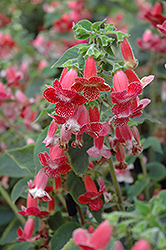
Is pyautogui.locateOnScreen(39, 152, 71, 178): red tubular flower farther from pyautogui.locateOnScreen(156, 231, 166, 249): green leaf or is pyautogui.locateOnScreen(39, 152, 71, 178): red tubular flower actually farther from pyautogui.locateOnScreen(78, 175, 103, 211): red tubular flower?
pyautogui.locateOnScreen(156, 231, 166, 249): green leaf

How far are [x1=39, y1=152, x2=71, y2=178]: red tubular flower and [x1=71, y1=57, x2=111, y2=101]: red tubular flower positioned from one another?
0.15m

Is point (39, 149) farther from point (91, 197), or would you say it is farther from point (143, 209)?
point (143, 209)

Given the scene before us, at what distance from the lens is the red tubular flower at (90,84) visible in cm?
53

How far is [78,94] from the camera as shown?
1.81 ft

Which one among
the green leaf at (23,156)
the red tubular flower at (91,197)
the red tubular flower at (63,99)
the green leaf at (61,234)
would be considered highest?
the red tubular flower at (63,99)

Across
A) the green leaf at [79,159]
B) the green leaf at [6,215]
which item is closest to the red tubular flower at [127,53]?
the green leaf at [79,159]

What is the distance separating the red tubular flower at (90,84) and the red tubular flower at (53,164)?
152mm

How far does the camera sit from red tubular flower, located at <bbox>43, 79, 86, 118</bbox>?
541 mm

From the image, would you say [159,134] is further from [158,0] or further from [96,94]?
[96,94]

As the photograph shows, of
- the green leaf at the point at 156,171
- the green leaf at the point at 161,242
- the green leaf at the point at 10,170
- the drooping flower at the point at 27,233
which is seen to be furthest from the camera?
the green leaf at the point at 156,171

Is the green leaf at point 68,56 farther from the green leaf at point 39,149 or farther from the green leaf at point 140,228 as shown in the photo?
the green leaf at point 140,228

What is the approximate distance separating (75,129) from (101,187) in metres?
0.22

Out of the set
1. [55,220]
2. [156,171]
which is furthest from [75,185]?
[156,171]

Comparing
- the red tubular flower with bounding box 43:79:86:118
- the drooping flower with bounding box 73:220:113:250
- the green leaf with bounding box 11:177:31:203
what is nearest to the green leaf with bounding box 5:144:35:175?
the green leaf with bounding box 11:177:31:203
